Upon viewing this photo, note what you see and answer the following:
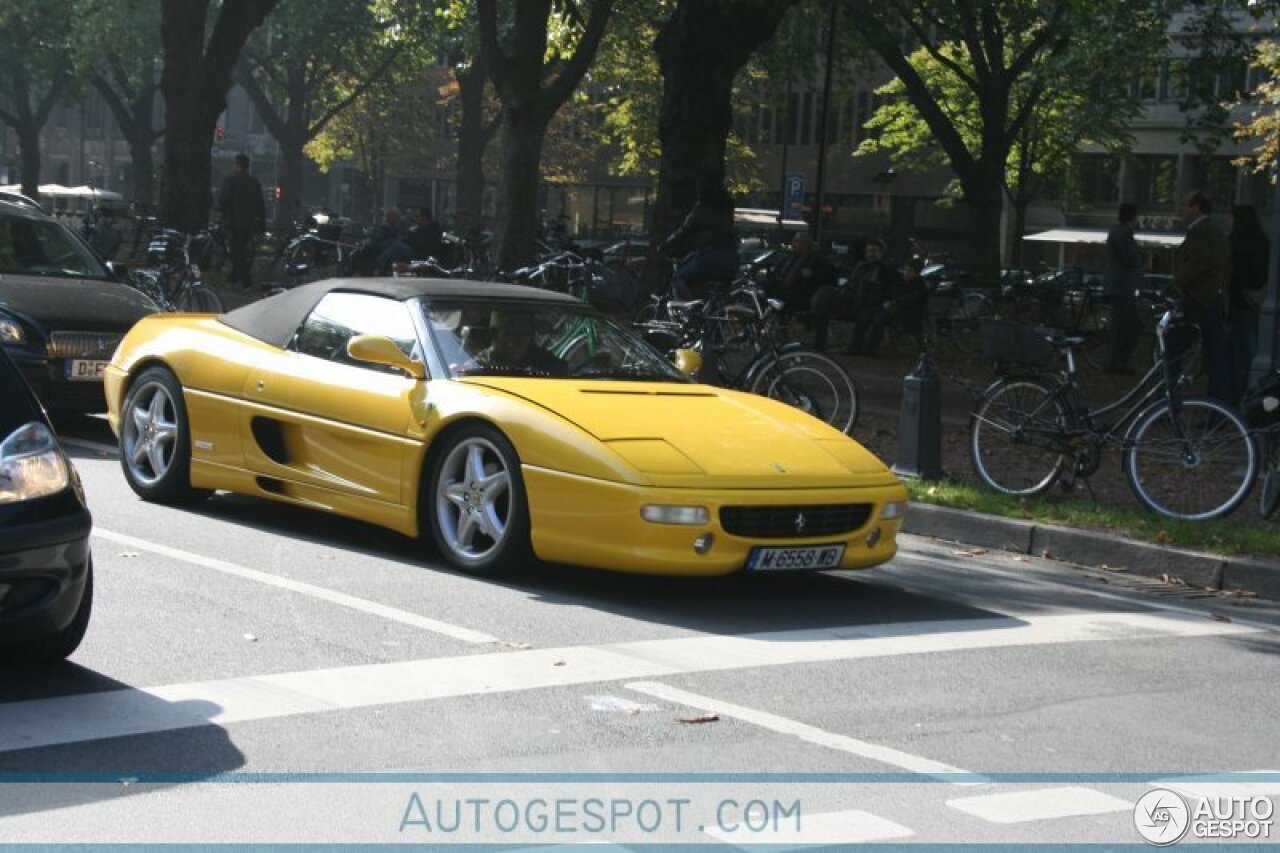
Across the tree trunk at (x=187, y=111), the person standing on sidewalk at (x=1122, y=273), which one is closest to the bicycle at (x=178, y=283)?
the tree trunk at (x=187, y=111)

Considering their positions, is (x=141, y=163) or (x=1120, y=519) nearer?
(x=1120, y=519)

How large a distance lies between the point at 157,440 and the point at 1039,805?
21.1 ft

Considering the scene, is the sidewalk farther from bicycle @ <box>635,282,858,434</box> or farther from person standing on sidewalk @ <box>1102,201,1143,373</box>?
person standing on sidewalk @ <box>1102,201,1143,373</box>

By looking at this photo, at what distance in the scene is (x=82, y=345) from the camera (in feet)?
44.6

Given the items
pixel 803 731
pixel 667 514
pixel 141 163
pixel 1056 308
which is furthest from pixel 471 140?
pixel 803 731

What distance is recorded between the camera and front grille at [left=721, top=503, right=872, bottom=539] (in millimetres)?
8570

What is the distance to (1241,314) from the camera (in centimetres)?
1805

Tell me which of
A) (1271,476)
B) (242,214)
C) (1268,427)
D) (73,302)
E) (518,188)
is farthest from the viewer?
(242,214)

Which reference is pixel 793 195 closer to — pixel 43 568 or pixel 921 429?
pixel 921 429

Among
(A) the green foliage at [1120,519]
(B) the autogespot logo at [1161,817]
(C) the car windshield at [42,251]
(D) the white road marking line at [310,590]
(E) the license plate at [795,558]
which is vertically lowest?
(A) the green foliage at [1120,519]

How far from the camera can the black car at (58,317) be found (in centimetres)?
1341

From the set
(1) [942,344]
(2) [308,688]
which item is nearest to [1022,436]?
(2) [308,688]

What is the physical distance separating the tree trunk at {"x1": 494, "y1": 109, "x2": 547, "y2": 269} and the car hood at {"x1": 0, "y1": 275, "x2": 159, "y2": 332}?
9.61 meters

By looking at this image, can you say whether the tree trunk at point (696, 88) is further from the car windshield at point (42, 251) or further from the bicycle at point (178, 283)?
the car windshield at point (42, 251)
